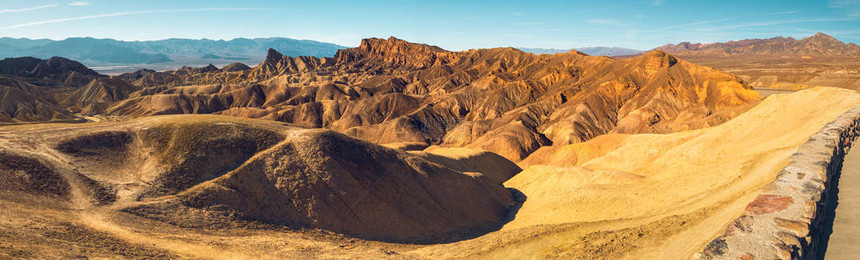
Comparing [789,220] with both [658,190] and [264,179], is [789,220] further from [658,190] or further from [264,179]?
Answer: [264,179]

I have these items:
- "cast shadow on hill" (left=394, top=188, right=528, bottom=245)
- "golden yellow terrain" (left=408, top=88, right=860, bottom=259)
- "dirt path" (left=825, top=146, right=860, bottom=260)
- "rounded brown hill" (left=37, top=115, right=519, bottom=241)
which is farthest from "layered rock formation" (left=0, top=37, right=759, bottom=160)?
"dirt path" (left=825, top=146, right=860, bottom=260)

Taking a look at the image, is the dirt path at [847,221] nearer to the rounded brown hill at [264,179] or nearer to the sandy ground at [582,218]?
the sandy ground at [582,218]

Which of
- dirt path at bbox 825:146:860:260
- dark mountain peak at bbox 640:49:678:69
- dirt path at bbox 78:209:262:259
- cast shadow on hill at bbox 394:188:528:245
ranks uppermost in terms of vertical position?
dark mountain peak at bbox 640:49:678:69

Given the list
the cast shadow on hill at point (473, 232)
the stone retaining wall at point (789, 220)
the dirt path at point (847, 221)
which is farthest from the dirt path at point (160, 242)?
the dirt path at point (847, 221)

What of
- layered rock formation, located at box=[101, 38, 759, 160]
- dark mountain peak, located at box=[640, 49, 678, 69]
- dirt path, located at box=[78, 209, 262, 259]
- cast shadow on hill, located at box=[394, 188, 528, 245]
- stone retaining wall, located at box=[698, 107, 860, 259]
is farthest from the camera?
dark mountain peak, located at box=[640, 49, 678, 69]

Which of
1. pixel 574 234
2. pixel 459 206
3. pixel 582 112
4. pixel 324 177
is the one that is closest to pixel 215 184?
pixel 324 177

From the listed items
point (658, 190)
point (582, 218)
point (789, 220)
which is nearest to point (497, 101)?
point (658, 190)

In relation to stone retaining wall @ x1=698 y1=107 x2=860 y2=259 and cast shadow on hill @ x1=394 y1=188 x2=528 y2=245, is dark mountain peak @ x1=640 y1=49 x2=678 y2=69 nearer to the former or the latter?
cast shadow on hill @ x1=394 y1=188 x2=528 y2=245

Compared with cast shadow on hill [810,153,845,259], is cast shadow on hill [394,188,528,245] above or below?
below
